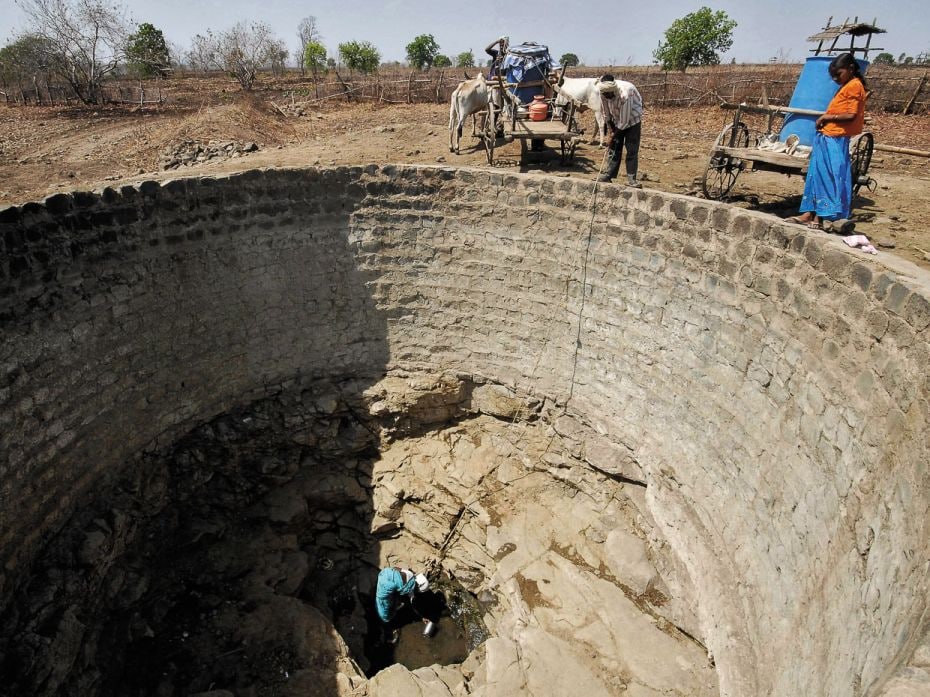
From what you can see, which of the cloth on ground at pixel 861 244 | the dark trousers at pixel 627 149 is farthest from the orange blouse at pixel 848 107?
the dark trousers at pixel 627 149

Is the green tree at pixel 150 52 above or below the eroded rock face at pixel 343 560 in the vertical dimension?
above

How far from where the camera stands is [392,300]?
6.86 metres

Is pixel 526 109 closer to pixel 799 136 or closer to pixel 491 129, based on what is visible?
pixel 491 129

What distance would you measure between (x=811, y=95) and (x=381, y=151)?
6.13m

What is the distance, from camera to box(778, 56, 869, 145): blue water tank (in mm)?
6523

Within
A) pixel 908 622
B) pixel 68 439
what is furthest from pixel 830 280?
pixel 68 439

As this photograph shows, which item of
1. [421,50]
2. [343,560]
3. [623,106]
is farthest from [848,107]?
[421,50]

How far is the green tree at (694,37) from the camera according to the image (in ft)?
90.3

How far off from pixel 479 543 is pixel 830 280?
4787mm

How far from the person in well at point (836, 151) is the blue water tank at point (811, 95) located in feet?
6.83

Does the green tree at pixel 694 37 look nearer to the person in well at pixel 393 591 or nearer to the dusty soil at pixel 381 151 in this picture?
the dusty soil at pixel 381 151

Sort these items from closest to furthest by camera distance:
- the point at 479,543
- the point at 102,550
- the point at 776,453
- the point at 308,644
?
the point at 776,453
the point at 102,550
the point at 308,644
the point at 479,543

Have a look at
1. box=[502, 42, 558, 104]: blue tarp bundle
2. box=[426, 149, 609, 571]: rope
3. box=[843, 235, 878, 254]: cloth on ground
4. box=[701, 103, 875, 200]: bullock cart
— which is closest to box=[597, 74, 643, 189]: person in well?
box=[426, 149, 609, 571]: rope

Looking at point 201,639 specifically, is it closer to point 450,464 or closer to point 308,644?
point 308,644
